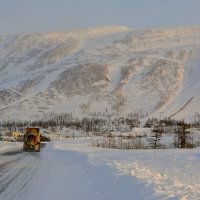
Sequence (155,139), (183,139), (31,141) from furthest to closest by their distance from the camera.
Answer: (155,139) → (183,139) → (31,141)

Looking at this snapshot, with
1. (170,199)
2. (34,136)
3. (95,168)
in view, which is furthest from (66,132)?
(170,199)

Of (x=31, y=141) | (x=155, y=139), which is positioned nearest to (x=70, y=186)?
(x=31, y=141)

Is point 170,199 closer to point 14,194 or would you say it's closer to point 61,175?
point 14,194

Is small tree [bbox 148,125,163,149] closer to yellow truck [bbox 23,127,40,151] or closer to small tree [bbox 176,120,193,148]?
small tree [bbox 176,120,193,148]

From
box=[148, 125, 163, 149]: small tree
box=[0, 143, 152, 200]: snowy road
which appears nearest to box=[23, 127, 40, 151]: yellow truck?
box=[148, 125, 163, 149]: small tree

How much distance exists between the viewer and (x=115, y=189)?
52.8 ft

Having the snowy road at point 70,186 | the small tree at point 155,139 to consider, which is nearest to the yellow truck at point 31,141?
the small tree at point 155,139

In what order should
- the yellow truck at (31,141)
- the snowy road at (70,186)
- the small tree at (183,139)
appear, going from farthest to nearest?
1. the small tree at (183,139)
2. the yellow truck at (31,141)
3. the snowy road at (70,186)

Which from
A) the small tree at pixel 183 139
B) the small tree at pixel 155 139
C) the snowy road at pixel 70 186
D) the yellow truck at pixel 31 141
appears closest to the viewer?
the snowy road at pixel 70 186

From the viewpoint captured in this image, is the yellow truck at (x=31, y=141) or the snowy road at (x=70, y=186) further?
the yellow truck at (x=31, y=141)

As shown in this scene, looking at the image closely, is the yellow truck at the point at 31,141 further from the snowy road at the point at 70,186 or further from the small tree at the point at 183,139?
the snowy road at the point at 70,186

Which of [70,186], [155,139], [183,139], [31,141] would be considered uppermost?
[31,141]

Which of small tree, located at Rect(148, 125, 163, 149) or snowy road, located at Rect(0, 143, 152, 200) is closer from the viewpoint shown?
snowy road, located at Rect(0, 143, 152, 200)

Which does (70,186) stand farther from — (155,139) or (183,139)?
(155,139)
